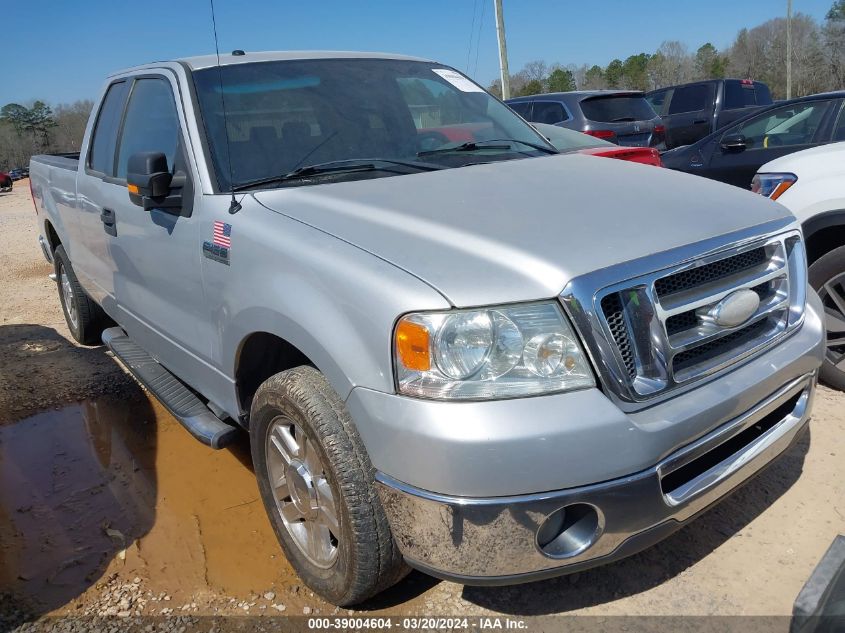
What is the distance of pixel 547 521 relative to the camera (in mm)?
2016

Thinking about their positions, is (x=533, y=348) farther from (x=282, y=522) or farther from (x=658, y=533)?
(x=282, y=522)

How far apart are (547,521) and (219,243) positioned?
164 centimetres

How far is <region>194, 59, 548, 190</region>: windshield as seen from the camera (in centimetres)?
305

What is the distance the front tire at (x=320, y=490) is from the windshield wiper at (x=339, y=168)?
0.86 m

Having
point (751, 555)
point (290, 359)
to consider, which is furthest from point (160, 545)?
point (751, 555)

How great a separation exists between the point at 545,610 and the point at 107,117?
3.84 meters

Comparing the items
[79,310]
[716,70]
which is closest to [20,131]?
[716,70]

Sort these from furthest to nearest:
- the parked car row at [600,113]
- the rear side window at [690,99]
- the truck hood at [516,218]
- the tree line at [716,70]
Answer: the tree line at [716,70] → the rear side window at [690,99] → the parked car row at [600,113] → the truck hood at [516,218]

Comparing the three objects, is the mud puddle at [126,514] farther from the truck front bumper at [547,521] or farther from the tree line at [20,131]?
the tree line at [20,131]

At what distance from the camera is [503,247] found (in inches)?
84.4

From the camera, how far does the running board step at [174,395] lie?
309 cm

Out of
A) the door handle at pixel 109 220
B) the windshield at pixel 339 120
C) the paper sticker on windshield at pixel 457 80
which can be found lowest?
the door handle at pixel 109 220

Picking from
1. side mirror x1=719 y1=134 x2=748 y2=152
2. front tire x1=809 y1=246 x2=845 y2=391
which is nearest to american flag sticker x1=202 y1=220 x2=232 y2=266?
front tire x1=809 y1=246 x2=845 y2=391

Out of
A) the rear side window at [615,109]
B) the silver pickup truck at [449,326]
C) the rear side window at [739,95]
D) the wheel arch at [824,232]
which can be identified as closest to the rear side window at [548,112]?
the rear side window at [615,109]
